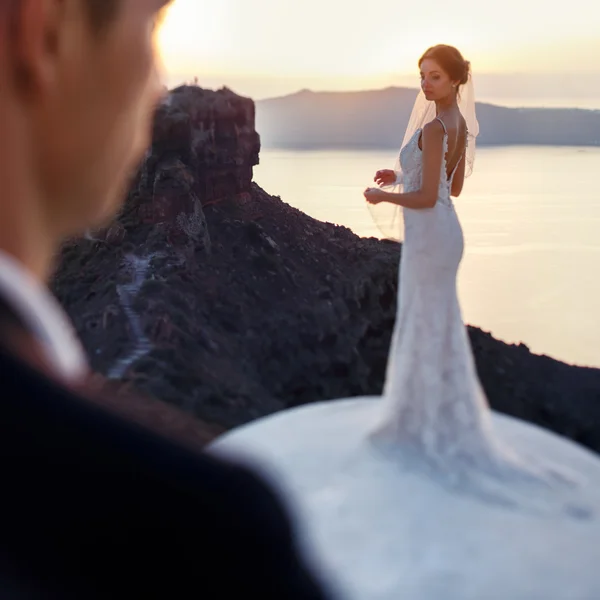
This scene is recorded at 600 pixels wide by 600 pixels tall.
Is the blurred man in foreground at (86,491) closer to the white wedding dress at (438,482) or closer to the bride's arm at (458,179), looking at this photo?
the white wedding dress at (438,482)

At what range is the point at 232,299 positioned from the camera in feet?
20.9

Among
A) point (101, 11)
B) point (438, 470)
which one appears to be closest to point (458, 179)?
point (438, 470)

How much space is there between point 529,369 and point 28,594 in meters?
7.93

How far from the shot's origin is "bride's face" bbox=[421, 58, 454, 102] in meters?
1.96

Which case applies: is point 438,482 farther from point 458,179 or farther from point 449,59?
point 449,59

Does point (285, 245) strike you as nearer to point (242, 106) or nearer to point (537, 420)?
point (242, 106)

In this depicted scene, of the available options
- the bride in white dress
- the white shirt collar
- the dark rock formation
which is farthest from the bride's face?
the dark rock formation

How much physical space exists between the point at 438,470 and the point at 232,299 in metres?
4.44

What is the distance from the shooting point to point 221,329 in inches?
231

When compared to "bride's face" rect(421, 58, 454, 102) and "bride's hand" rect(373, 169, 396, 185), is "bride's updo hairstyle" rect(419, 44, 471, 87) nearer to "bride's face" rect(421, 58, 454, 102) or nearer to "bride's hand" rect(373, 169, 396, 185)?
"bride's face" rect(421, 58, 454, 102)

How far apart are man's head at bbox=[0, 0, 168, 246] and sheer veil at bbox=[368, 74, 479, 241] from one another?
184cm

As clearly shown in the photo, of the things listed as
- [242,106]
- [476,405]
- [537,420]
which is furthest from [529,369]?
[476,405]

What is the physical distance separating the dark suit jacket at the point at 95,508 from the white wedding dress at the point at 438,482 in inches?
63.0

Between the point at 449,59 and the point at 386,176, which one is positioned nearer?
the point at 449,59
